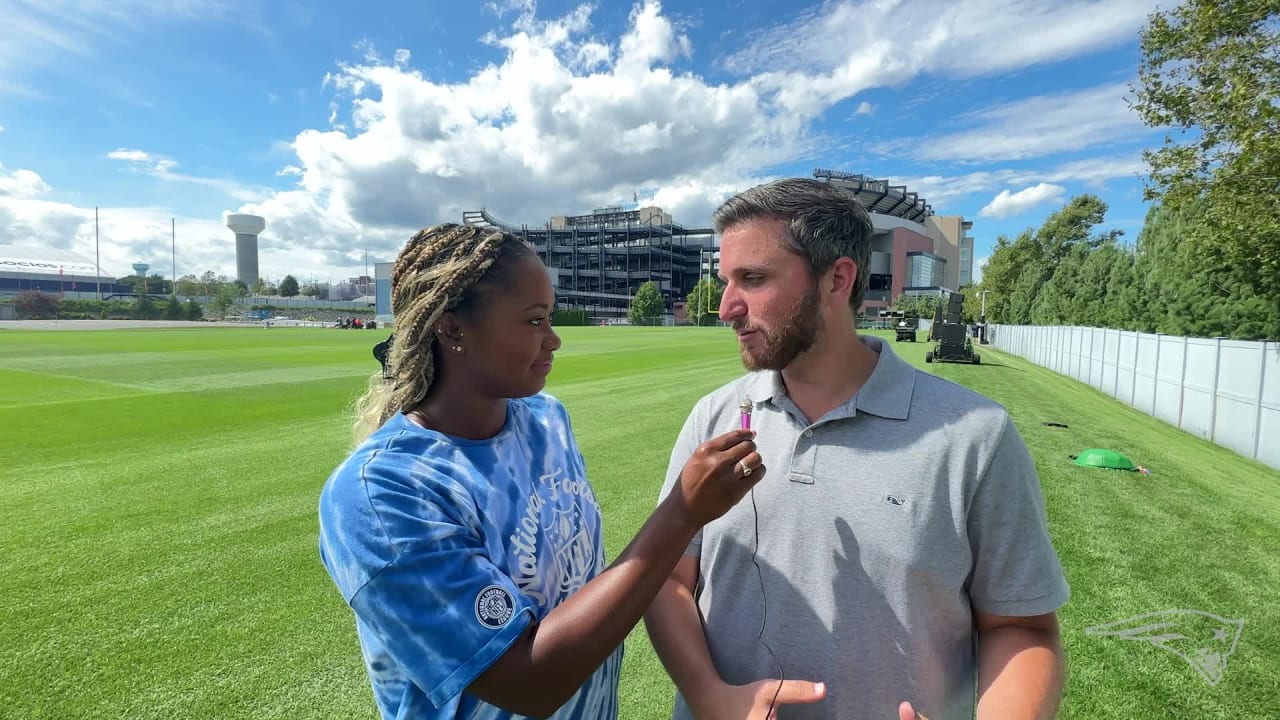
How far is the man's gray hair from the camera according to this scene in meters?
1.78

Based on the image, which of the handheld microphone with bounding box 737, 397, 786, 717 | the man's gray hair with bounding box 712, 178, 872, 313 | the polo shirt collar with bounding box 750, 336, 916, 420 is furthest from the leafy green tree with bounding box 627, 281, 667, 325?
the handheld microphone with bounding box 737, 397, 786, 717

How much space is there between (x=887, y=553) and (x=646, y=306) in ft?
323

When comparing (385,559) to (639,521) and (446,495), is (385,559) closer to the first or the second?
(446,495)

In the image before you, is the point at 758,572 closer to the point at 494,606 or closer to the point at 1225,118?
the point at 494,606

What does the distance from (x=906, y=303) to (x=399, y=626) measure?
110970mm

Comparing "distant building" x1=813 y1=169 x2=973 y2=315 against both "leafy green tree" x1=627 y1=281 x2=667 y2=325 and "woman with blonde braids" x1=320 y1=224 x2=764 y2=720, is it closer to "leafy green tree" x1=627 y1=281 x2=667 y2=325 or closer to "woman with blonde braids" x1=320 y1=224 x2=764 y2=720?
"leafy green tree" x1=627 y1=281 x2=667 y2=325

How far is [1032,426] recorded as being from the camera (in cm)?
1180

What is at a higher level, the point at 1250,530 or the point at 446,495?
the point at 446,495

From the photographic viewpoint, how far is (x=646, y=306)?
9962 centimetres

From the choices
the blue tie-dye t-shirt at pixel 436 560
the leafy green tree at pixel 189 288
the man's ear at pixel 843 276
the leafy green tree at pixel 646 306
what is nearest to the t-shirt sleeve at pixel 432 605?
the blue tie-dye t-shirt at pixel 436 560

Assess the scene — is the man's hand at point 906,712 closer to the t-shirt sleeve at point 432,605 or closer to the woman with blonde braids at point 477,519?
the woman with blonde braids at point 477,519

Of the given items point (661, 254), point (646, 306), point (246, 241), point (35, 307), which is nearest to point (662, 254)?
point (661, 254)

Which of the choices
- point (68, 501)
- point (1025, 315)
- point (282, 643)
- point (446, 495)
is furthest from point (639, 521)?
point (1025, 315)

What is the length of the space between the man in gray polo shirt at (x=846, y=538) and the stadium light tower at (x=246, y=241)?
693ft
